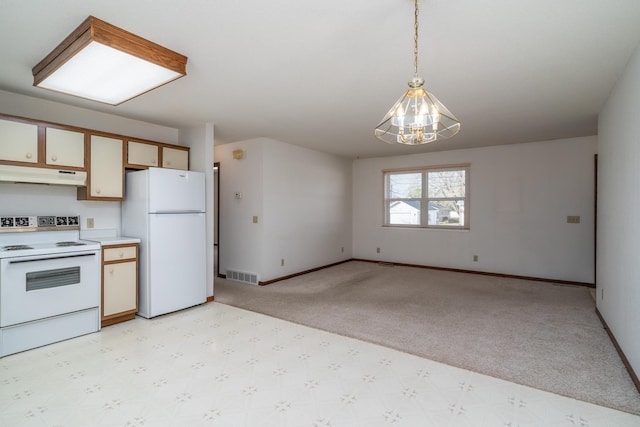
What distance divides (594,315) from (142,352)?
4716 mm

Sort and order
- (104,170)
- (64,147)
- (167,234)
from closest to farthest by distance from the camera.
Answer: (64,147)
(104,170)
(167,234)

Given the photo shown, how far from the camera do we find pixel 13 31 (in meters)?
2.08

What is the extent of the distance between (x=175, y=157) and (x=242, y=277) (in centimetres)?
217

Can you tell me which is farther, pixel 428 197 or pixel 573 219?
pixel 428 197

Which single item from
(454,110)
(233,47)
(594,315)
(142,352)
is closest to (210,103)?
(233,47)

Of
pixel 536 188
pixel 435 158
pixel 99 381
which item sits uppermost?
pixel 435 158

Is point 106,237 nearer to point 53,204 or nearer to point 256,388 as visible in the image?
point 53,204

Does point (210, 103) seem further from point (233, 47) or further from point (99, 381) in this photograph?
point (99, 381)

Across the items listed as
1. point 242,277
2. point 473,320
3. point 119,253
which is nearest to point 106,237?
point 119,253

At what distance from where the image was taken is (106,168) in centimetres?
356

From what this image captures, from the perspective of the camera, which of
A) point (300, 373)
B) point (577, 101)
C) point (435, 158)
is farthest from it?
point (435, 158)

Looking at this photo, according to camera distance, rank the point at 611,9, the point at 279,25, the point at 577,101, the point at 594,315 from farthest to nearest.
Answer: the point at 594,315 → the point at 577,101 → the point at 279,25 → the point at 611,9

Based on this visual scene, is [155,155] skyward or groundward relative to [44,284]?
skyward

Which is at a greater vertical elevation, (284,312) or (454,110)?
(454,110)
